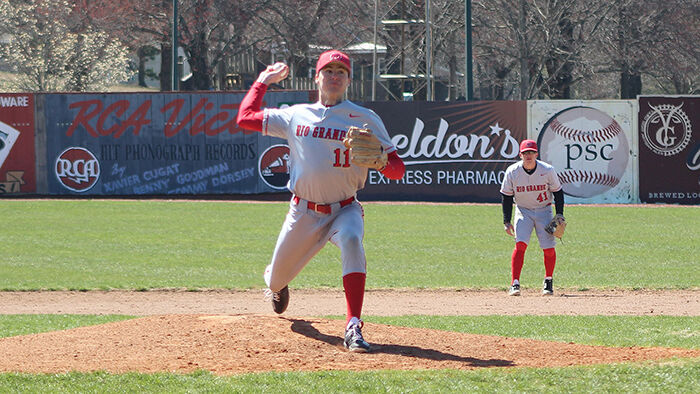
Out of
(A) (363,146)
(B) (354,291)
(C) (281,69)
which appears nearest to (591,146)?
(C) (281,69)

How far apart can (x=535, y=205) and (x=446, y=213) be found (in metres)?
8.99

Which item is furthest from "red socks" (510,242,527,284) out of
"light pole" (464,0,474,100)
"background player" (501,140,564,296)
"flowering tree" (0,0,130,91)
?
"flowering tree" (0,0,130,91)

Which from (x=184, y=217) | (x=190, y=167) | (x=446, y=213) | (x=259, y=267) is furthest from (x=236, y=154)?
(x=259, y=267)

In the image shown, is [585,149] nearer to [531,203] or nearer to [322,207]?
[531,203]

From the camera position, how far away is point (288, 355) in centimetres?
622

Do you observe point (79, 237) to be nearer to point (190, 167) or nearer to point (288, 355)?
point (190, 167)

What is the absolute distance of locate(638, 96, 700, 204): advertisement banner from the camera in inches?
851

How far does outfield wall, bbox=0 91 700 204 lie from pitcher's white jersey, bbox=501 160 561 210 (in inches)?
417

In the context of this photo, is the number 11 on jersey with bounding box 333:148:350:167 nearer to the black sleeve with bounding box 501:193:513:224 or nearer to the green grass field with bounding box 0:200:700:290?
the black sleeve with bounding box 501:193:513:224

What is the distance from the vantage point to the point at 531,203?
11.5 metres

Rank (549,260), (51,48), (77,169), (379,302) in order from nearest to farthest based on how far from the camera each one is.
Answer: (379,302), (549,260), (77,169), (51,48)

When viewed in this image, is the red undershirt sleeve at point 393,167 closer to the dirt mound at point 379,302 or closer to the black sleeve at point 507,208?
the dirt mound at point 379,302

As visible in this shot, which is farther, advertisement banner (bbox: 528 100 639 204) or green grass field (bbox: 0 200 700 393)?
advertisement banner (bbox: 528 100 639 204)

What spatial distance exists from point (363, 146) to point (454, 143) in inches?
648
